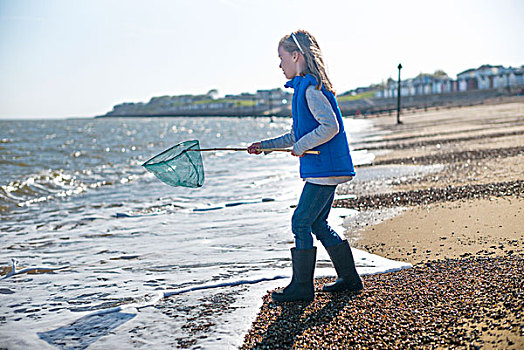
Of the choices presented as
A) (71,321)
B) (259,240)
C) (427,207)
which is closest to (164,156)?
(71,321)

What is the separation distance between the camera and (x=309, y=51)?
3527 mm

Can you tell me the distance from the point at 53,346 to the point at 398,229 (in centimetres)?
387

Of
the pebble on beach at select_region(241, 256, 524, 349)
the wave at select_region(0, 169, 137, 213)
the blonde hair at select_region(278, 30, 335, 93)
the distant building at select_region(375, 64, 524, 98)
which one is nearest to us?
the pebble on beach at select_region(241, 256, 524, 349)

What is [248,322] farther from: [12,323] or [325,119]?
[12,323]

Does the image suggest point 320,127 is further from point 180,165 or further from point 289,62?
point 180,165

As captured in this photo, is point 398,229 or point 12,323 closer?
point 12,323

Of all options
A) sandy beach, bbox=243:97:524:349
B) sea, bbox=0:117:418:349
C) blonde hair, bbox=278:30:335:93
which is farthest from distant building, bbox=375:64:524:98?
blonde hair, bbox=278:30:335:93

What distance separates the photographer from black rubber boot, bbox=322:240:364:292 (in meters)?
Answer: 3.69

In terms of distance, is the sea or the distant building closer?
the sea

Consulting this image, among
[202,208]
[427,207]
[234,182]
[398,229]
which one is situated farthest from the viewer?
[234,182]

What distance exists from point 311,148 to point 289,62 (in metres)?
0.67

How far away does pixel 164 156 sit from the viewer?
445cm

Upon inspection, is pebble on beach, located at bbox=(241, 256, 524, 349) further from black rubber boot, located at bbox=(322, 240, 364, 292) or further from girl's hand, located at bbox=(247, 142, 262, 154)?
girl's hand, located at bbox=(247, 142, 262, 154)

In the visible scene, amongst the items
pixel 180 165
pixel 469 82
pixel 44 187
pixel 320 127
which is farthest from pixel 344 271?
pixel 469 82
